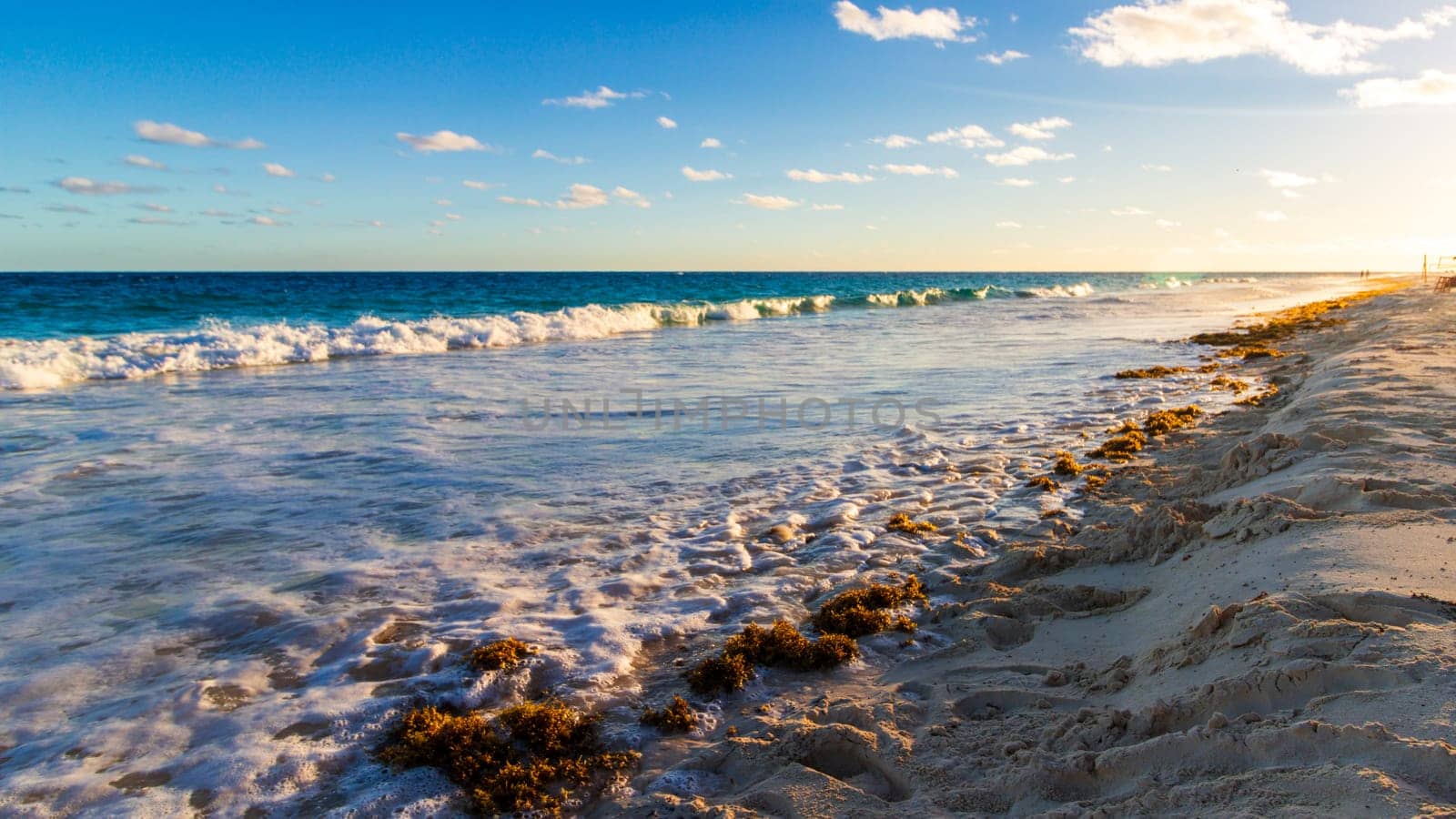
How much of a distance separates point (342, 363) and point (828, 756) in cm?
1865

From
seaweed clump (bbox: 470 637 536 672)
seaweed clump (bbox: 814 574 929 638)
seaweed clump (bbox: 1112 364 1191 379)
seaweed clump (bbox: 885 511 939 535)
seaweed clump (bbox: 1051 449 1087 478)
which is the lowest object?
seaweed clump (bbox: 470 637 536 672)

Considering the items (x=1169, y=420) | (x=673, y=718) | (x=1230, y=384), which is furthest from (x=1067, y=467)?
(x=1230, y=384)

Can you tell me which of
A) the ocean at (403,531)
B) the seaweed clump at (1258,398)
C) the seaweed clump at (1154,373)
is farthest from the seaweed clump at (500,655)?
the seaweed clump at (1154,373)

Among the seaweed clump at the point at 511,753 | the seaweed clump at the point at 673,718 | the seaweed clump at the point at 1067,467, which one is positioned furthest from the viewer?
the seaweed clump at the point at 1067,467

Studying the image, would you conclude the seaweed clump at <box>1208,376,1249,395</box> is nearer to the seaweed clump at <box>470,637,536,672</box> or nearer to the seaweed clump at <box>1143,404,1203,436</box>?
the seaweed clump at <box>1143,404,1203,436</box>

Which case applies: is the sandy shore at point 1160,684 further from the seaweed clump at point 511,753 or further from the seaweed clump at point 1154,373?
the seaweed clump at point 1154,373

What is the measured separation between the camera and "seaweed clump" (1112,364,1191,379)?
13.5 meters

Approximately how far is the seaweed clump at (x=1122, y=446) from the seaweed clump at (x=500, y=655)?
6.00 m

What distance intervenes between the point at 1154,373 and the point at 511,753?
13.4 meters

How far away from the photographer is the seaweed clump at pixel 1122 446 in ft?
25.3

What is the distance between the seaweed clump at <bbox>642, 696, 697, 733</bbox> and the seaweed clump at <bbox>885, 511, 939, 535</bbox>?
9.30ft

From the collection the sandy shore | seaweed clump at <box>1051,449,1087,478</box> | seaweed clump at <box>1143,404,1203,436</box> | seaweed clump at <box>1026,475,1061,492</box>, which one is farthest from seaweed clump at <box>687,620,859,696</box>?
seaweed clump at <box>1143,404,1203,436</box>

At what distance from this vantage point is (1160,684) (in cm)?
322

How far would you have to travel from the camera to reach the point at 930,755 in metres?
3.12
